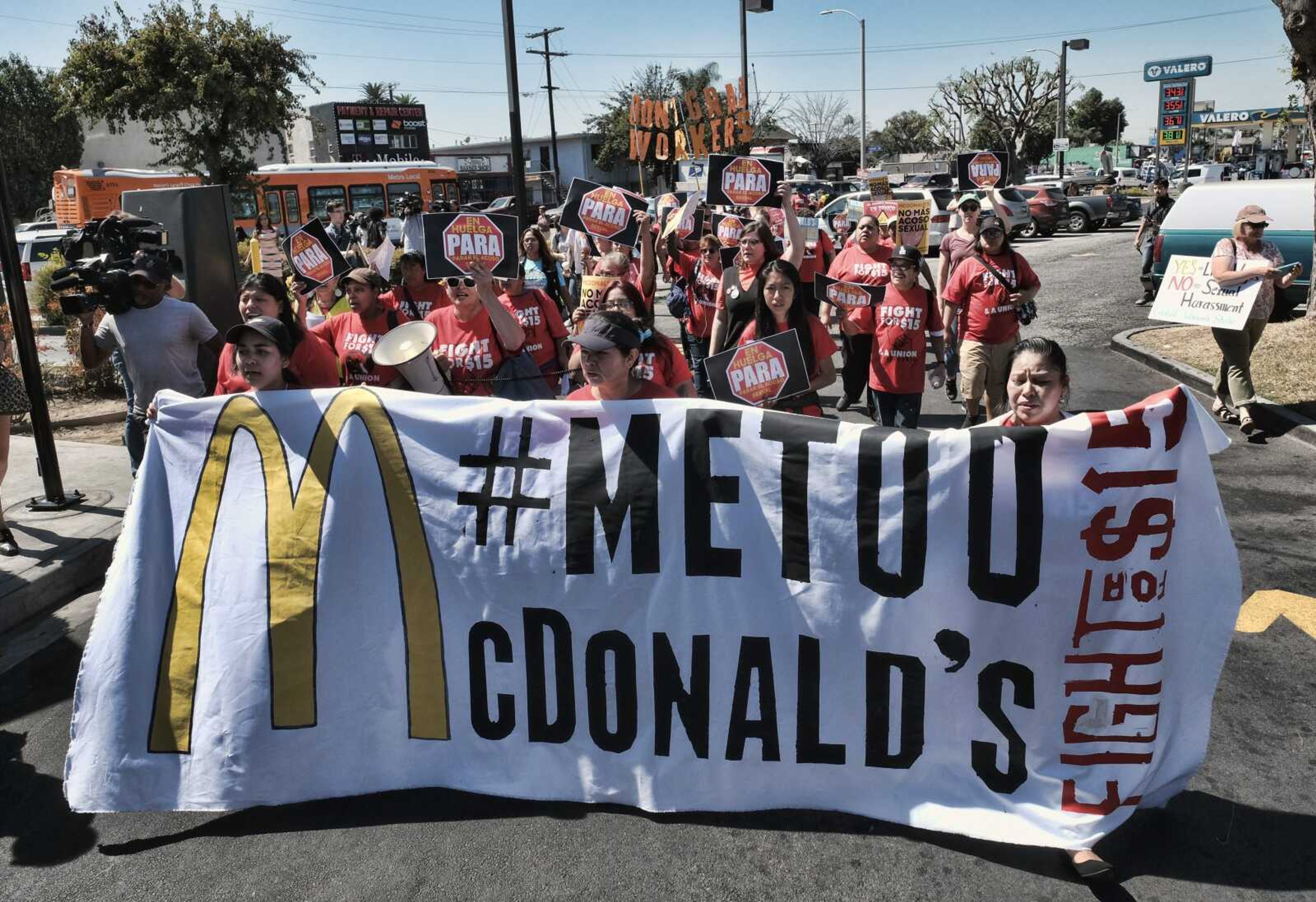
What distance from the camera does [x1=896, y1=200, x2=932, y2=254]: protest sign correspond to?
396 inches

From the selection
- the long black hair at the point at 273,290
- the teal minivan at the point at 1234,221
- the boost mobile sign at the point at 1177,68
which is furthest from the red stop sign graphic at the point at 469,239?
the boost mobile sign at the point at 1177,68

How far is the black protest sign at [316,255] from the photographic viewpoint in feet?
23.1

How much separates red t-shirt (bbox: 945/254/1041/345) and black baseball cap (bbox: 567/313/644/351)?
12.9ft

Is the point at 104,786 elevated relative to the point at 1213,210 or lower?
lower

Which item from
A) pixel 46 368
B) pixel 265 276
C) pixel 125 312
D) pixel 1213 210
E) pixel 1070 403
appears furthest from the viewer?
→ pixel 1213 210

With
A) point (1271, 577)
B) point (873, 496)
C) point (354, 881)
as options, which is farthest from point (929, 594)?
point (1271, 577)

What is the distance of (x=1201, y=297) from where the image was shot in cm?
841

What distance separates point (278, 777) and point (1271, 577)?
4916mm

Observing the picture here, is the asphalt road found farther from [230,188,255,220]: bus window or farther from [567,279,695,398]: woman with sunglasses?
[230,188,255,220]: bus window

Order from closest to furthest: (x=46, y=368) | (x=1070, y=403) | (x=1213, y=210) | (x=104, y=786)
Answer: (x=104, y=786), (x=1070, y=403), (x=46, y=368), (x=1213, y=210)

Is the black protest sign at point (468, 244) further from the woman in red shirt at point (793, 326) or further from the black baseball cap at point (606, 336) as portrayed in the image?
the black baseball cap at point (606, 336)

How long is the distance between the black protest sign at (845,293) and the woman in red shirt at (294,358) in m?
3.16

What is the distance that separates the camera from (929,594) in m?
3.18

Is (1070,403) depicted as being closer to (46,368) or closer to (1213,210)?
(1213,210)
